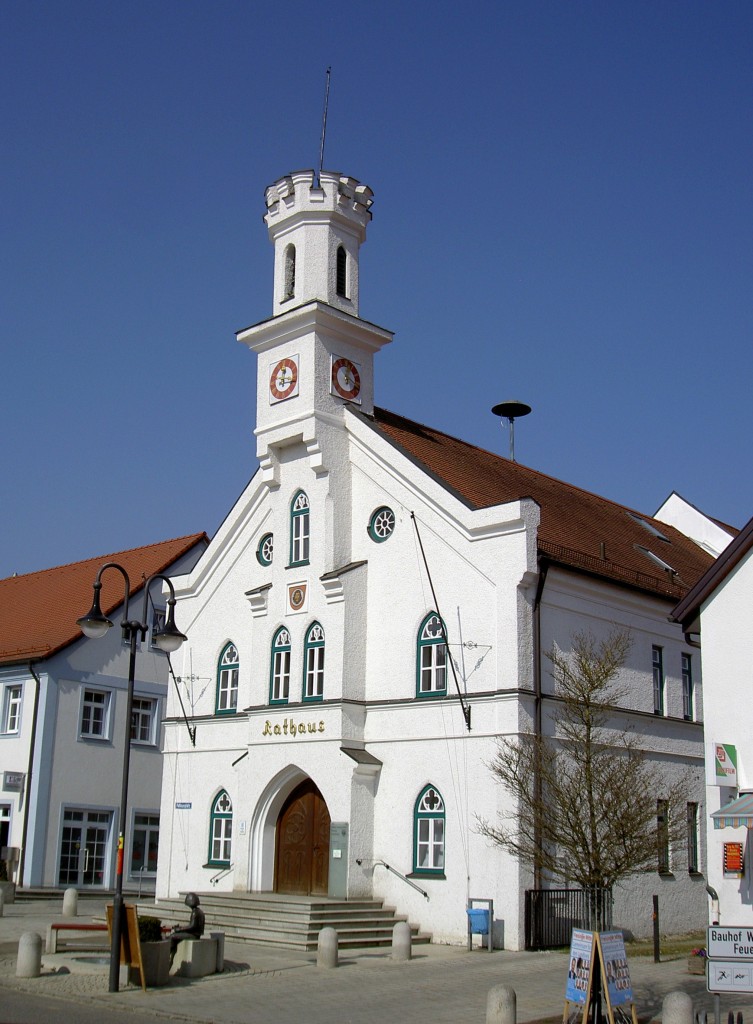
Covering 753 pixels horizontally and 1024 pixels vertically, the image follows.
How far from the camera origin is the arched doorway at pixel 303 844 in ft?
85.1

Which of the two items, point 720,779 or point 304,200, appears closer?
point 720,779

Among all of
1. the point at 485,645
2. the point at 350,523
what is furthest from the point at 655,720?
the point at 350,523

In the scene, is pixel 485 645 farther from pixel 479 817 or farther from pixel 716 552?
pixel 716 552

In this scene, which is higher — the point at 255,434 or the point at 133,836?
the point at 255,434

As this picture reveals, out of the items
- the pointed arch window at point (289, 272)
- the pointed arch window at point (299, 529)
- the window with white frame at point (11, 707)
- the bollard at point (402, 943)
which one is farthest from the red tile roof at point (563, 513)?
the window with white frame at point (11, 707)

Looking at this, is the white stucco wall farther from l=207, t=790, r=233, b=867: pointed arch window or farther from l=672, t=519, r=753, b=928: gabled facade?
l=207, t=790, r=233, b=867: pointed arch window

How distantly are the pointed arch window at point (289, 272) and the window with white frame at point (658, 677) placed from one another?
A: 489 inches

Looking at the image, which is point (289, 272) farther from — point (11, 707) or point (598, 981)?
point (598, 981)

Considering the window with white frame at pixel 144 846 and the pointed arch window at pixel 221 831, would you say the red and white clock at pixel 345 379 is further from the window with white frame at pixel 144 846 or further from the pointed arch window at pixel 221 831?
the window with white frame at pixel 144 846

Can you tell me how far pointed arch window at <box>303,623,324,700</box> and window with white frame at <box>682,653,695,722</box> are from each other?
9008mm

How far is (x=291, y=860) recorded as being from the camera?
26.5m

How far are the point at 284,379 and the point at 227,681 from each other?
789 cm

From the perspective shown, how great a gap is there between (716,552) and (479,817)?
59.2 feet

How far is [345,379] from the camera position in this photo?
93.1 feet
